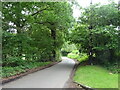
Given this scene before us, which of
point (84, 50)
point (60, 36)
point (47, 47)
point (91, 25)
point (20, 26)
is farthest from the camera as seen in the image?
point (60, 36)

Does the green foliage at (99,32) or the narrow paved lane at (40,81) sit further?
the green foliage at (99,32)

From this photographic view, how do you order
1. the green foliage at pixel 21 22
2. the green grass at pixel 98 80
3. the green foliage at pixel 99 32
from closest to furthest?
the green grass at pixel 98 80 < the green foliage at pixel 21 22 < the green foliage at pixel 99 32

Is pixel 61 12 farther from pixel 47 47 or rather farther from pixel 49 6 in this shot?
pixel 47 47

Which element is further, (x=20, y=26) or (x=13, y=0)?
(x=20, y=26)

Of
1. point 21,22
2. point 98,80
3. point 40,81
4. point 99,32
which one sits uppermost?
point 21,22

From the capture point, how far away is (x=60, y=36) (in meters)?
25.1

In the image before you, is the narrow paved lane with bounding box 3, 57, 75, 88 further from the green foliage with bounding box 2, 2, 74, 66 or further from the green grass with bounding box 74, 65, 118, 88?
the green foliage with bounding box 2, 2, 74, 66

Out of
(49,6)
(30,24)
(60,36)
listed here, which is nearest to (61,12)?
(49,6)

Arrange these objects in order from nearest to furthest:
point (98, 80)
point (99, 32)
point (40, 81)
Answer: point (98, 80), point (40, 81), point (99, 32)

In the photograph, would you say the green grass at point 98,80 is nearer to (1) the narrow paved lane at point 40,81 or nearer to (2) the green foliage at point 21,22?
(1) the narrow paved lane at point 40,81

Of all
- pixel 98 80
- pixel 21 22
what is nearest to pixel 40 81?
pixel 98 80

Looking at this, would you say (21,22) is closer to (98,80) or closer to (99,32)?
(99,32)

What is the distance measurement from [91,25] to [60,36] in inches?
333

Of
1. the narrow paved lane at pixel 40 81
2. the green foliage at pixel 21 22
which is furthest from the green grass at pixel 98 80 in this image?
the green foliage at pixel 21 22
